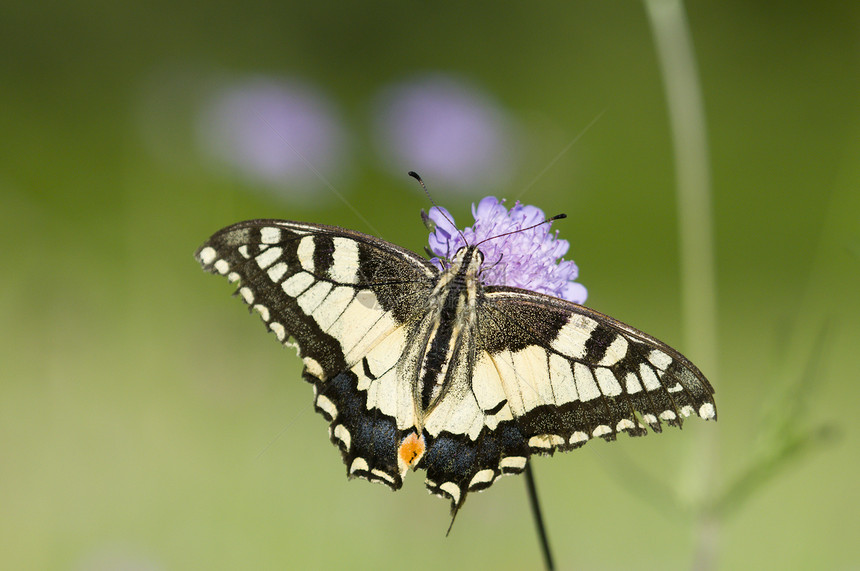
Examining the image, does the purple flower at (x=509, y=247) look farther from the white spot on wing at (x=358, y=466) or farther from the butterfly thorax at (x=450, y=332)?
the white spot on wing at (x=358, y=466)

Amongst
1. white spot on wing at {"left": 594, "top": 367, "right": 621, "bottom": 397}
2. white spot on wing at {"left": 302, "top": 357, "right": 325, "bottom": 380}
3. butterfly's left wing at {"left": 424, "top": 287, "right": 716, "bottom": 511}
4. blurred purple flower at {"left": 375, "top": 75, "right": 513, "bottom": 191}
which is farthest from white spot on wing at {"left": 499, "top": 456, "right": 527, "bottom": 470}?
blurred purple flower at {"left": 375, "top": 75, "right": 513, "bottom": 191}

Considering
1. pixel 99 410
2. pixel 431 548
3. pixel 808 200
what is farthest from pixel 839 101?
pixel 99 410

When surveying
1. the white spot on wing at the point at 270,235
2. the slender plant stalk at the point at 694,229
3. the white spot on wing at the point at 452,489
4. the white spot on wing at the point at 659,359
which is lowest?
the white spot on wing at the point at 452,489

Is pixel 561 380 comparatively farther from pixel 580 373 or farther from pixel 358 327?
pixel 358 327

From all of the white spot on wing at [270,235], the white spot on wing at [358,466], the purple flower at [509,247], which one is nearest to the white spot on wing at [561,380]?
the purple flower at [509,247]

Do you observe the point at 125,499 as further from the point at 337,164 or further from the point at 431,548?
the point at 337,164

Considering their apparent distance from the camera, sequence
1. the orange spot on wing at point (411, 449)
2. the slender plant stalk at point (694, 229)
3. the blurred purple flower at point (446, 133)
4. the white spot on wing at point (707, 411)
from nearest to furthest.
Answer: the white spot on wing at point (707, 411), the orange spot on wing at point (411, 449), the slender plant stalk at point (694, 229), the blurred purple flower at point (446, 133)

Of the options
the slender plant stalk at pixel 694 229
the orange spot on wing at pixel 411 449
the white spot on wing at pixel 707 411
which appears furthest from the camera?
the slender plant stalk at pixel 694 229

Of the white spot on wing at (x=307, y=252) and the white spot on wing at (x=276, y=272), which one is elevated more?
the white spot on wing at (x=307, y=252)
